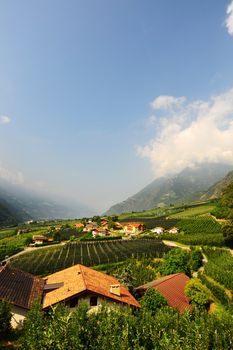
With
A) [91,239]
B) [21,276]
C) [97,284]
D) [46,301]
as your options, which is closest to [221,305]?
[97,284]

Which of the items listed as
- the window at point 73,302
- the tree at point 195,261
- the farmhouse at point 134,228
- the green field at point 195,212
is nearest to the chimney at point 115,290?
the window at point 73,302

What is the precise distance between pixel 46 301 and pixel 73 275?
6.07m

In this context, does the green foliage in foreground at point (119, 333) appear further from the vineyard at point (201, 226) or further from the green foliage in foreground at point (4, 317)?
the vineyard at point (201, 226)

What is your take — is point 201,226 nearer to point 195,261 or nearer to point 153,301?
point 195,261

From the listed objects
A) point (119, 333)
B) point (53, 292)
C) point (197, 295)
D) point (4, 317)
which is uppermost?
point (4, 317)

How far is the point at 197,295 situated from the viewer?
30859 millimetres

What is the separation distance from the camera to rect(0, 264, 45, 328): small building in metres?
21.9

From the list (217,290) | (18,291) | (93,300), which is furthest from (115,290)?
(217,290)

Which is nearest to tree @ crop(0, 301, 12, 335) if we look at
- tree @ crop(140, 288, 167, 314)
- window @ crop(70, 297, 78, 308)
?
window @ crop(70, 297, 78, 308)

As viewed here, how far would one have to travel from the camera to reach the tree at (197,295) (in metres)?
30.6

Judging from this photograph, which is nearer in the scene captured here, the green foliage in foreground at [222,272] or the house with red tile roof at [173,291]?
the house with red tile roof at [173,291]

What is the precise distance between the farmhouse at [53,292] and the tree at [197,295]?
821 centimetres

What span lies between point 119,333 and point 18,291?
558 inches

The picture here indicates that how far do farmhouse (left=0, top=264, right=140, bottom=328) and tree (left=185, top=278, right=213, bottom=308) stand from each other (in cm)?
821
